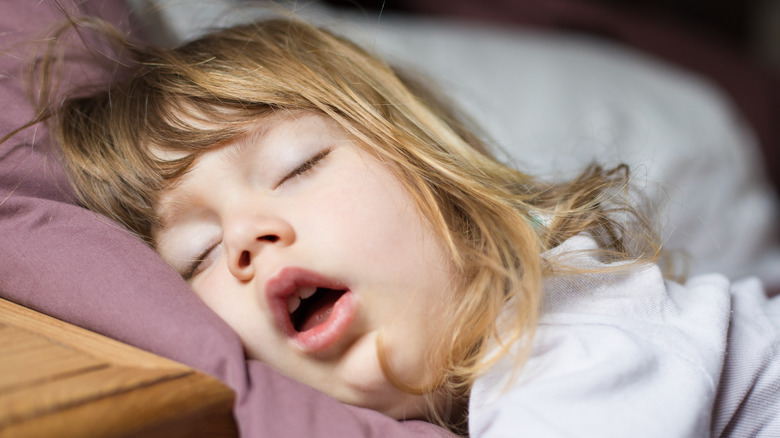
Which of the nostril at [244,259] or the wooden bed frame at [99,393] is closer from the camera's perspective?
the wooden bed frame at [99,393]

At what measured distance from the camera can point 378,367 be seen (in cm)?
71

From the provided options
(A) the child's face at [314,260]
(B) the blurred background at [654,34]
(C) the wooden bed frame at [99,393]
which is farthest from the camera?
(B) the blurred background at [654,34]

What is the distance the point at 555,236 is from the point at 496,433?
311 millimetres

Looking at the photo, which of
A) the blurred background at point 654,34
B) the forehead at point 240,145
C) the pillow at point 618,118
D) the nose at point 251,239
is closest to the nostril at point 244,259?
the nose at point 251,239

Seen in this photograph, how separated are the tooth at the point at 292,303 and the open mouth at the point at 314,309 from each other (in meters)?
0.02

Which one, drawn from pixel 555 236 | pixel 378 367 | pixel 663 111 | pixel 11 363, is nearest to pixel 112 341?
pixel 11 363

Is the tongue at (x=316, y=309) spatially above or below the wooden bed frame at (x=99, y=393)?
below

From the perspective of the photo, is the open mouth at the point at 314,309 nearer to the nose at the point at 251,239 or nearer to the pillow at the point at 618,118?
the nose at the point at 251,239

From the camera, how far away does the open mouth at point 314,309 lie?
0.75m

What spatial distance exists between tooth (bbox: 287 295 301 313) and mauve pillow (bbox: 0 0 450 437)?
0.08 meters

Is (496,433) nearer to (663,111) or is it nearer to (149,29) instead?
(149,29)

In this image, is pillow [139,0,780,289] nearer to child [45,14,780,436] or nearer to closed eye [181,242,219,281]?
child [45,14,780,436]

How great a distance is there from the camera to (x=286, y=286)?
0.69 meters

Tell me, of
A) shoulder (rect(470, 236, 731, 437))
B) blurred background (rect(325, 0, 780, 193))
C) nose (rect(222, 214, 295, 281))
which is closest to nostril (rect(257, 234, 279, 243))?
nose (rect(222, 214, 295, 281))
